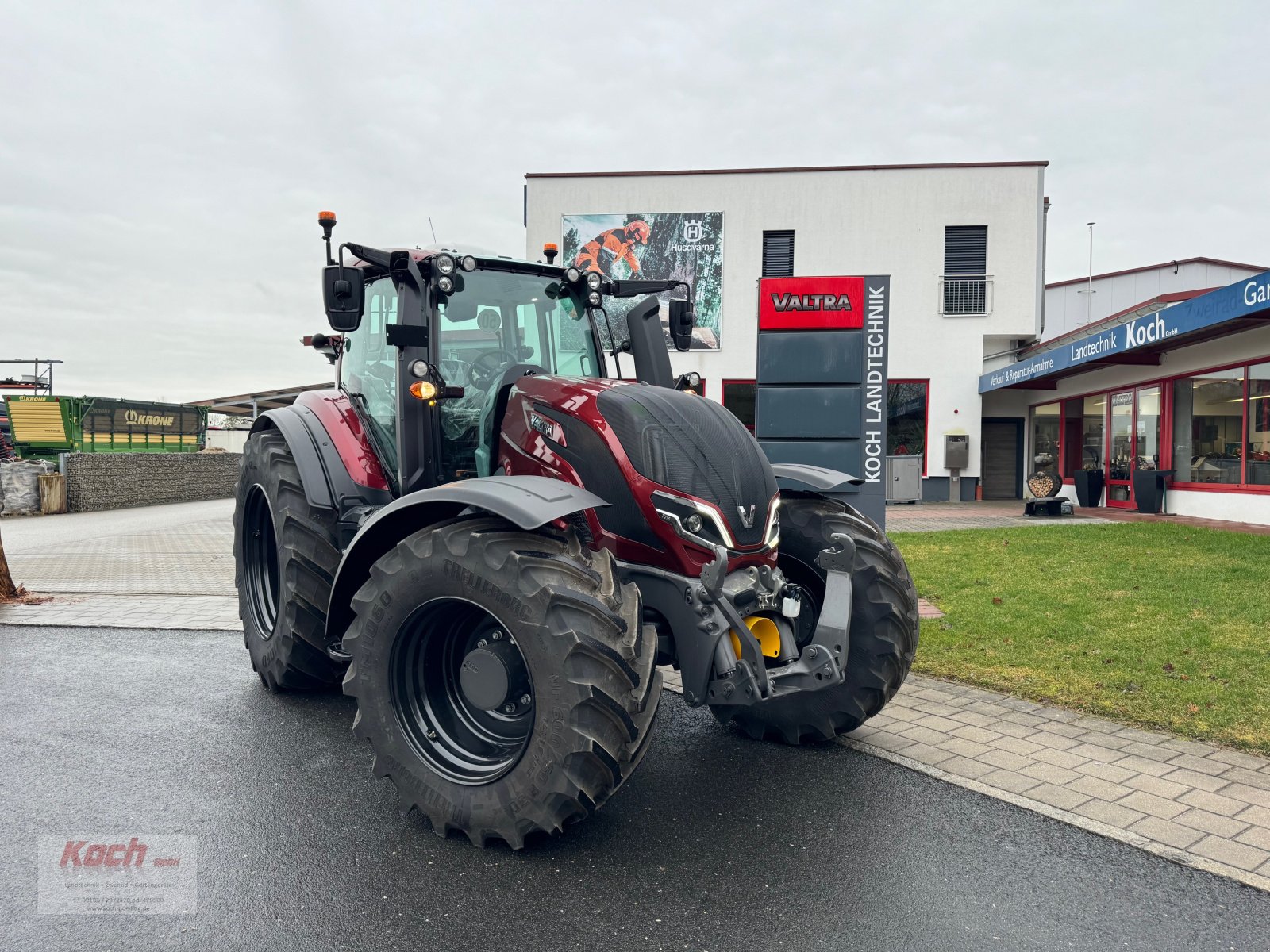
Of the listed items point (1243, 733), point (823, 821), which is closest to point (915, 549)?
point (1243, 733)

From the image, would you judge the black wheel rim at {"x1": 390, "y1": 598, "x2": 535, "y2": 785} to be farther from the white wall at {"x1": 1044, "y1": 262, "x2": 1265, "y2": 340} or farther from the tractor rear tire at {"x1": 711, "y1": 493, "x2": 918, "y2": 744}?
the white wall at {"x1": 1044, "y1": 262, "x2": 1265, "y2": 340}

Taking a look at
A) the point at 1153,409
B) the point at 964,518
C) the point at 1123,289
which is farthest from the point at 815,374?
the point at 1123,289

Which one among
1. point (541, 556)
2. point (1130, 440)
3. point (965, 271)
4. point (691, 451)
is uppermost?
point (965, 271)

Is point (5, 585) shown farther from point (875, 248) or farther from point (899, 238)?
point (899, 238)

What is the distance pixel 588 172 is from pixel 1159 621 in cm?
2015

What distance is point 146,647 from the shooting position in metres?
6.77

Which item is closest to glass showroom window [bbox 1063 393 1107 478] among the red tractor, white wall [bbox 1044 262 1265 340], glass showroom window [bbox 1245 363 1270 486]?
glass showroom window [bbox 1245 363 1270 486]

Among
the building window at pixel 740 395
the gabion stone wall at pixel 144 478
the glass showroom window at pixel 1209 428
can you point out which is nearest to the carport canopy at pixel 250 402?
the gabion stone wall at pixel 144 478

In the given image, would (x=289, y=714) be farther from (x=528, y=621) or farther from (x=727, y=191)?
(x=727, y=191)

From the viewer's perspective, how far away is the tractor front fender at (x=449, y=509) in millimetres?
3283

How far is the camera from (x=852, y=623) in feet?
13.8

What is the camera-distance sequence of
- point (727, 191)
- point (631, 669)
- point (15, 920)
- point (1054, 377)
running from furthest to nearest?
point (727, 191)
point (1054, 377)
point (631, 669)
point (15, 920)

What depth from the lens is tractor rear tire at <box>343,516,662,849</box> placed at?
3.09 metres

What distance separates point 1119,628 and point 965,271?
1867 centimetres
